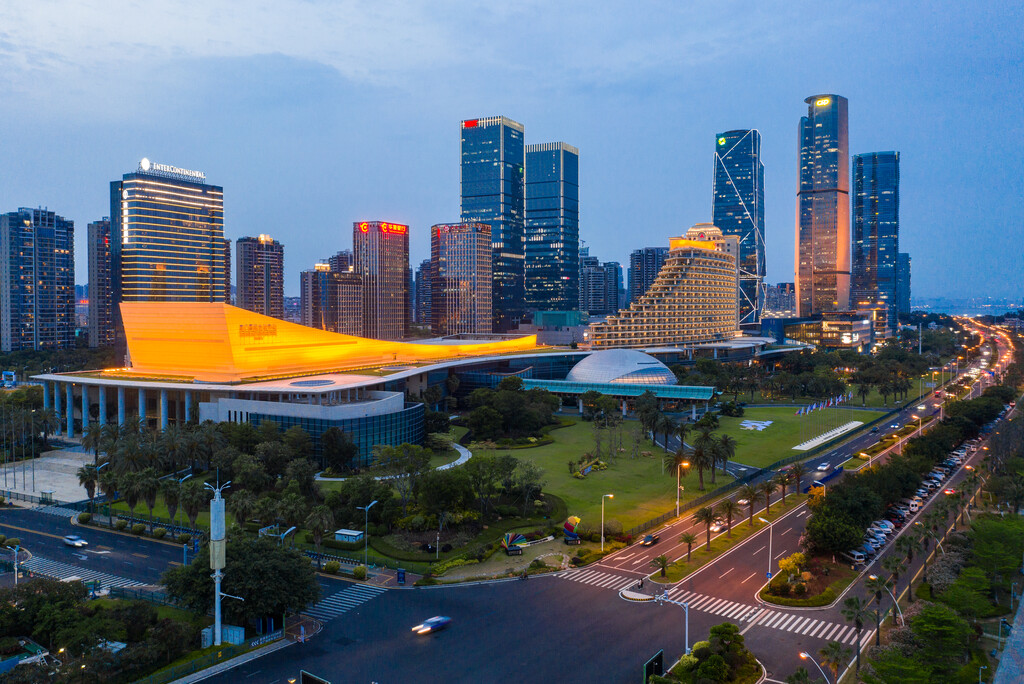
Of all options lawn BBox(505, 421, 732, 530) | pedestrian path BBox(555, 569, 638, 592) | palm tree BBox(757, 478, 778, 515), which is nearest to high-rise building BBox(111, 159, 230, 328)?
lawn BBox(505, 421, 732, 530)

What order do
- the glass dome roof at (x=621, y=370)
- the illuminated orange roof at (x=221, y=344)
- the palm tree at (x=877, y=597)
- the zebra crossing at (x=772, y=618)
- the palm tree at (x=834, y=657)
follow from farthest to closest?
the glass dome roof at (x=621, y=370) < the illuminated orange roof at (x=221, y=344) < the zebra crossing at (x=772, y=618) < the palm tree at (x=877, y=597) < the palm tree at (x=834, y=657)

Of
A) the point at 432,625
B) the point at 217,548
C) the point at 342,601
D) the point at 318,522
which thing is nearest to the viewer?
the point at 217,548

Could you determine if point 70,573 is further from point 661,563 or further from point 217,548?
point 661,563

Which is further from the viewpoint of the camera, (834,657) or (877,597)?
(877,597)

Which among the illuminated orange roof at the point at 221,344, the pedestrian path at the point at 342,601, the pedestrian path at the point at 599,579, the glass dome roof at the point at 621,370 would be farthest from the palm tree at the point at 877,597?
the illuminated orange roof at the point at 221,344

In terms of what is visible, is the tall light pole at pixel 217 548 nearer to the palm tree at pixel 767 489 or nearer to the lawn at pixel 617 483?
the lawn at pixel 617 483

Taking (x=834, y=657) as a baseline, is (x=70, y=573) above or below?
below

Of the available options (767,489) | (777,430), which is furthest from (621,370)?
(767,489)
